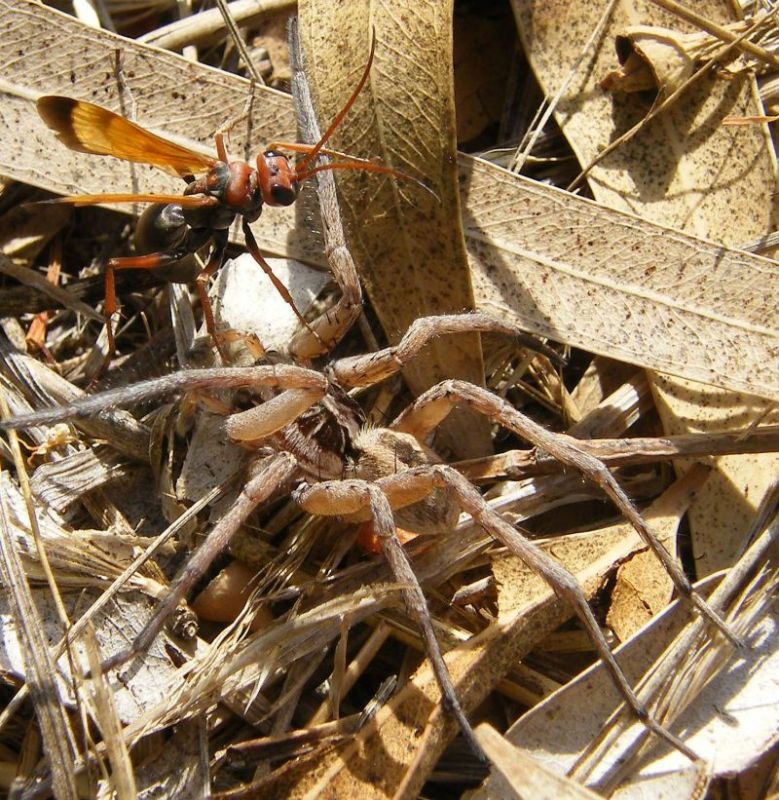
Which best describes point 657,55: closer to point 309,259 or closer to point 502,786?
point 309,259

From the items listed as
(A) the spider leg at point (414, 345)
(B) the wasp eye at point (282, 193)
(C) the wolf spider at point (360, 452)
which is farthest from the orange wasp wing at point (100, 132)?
(A) the spider leg at point (414, 345)

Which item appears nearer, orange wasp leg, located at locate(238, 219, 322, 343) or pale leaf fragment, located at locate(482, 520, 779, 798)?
pale leaf fragment, located at locate(482, 520, 779, 798)

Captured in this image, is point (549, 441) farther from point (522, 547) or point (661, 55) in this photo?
point (661, 55)

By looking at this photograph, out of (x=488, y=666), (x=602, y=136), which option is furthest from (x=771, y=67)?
(x=488, y=666)

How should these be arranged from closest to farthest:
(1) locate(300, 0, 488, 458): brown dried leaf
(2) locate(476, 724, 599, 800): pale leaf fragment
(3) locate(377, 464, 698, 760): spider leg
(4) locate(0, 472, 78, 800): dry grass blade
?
(2) locate(476, 724, 599, 800): pale leaf fragment < (4) locate(0, 472, 78, 800): dry grass blade < (3) locate(377, 464, 698, 760): spider leg < (1) locate(300, 0, 488, 458): brown dried leaf

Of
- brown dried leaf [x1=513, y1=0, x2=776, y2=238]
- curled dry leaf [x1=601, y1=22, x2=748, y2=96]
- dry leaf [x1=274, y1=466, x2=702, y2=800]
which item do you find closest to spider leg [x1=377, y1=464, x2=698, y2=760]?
dry leaf [x1=274, y1=466, x2=702, y2=800]

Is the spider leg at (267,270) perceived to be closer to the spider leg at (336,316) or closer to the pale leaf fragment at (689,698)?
the spider leg at (336,316)

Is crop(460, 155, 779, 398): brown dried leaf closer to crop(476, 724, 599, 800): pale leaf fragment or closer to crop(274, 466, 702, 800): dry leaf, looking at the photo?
crop(274, 466, 702, 800): dry leaf
